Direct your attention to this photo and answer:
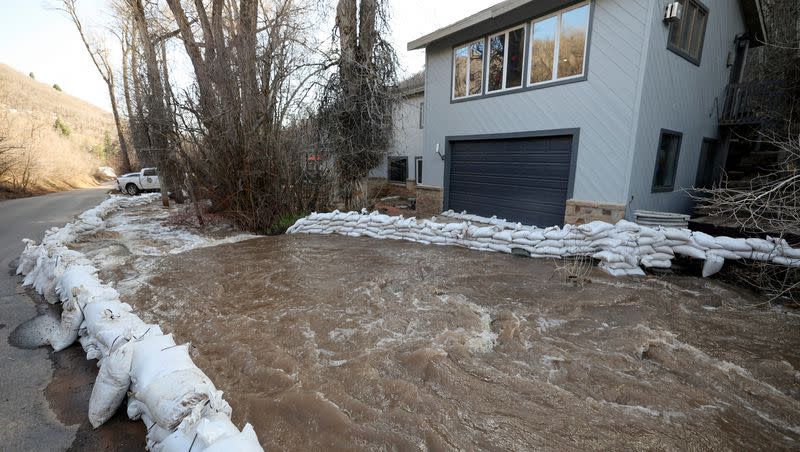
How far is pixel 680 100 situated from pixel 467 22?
438 cm

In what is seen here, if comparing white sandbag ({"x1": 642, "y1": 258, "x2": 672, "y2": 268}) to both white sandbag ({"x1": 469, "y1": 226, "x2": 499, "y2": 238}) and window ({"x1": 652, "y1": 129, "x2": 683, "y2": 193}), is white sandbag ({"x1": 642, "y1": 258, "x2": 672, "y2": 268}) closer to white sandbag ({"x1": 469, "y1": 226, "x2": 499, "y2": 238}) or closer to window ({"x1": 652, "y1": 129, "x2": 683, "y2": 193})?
white sandbag ({"x1": 469, "y1": 226, "x2": 499, "y2": 238})

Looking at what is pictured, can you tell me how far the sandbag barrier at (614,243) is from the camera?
394 cm

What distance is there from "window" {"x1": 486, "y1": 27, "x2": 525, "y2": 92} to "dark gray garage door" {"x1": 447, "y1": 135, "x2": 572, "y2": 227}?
1198 millimetres

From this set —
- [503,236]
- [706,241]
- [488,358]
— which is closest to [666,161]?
[706,241]

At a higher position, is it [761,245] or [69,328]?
[761,245]

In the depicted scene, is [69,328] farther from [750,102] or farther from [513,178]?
[750,102]

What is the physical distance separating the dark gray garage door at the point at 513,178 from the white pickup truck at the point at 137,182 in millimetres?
13130

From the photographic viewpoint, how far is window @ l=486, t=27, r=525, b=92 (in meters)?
7.00

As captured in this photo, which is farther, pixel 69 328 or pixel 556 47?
pixel 556 47

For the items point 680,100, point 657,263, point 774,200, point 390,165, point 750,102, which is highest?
point 750,102

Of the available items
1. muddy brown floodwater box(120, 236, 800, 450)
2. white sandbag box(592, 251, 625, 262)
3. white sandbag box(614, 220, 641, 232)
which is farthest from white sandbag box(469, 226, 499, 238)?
white sandbag box(614, 220, 641, 232)

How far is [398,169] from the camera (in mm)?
13781

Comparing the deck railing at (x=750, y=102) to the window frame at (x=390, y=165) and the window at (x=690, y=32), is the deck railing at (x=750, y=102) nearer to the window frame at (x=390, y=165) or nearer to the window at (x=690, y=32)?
the window at (x=690, y=32)

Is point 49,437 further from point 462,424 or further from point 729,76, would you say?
point 729,76
